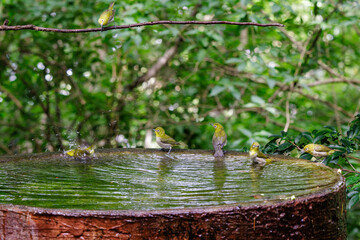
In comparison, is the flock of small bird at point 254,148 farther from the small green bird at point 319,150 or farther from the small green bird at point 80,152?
Result: the small green bird at point 80,152

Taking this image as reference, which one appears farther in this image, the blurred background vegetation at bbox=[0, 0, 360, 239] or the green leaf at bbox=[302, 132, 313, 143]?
the blurred background vegetation at bbox=[0, 0, 360, 239]

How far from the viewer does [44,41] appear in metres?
6.80

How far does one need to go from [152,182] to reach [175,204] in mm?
589

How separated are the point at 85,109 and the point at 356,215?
456 centimetres

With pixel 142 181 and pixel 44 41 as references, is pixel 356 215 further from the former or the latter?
pixel 44 41

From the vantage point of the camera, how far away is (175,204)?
165cm

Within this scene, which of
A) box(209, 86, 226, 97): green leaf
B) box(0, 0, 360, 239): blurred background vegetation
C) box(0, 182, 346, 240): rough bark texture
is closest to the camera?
box(0, 182, 346, 240): rough bark texture

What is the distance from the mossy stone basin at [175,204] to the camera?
4.91 feet

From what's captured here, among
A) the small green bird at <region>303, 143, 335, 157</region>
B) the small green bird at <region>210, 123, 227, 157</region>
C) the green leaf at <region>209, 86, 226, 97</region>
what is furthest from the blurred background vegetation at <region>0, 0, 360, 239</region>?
the small green bird at <region>303, 143, 335, 157</region>

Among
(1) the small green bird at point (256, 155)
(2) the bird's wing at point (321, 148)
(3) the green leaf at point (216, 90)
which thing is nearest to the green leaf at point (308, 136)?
(2) the bird's wing at point (321, 148)

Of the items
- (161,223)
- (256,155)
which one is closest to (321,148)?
(256,155)

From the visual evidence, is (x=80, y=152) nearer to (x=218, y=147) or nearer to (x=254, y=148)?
(x=218, y=147)

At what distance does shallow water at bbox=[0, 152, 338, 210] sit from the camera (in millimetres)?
Answer: 1714

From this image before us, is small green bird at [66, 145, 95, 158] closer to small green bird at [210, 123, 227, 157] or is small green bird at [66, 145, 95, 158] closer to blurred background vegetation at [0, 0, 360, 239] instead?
small green bird at [210, 123, 227, 157]
